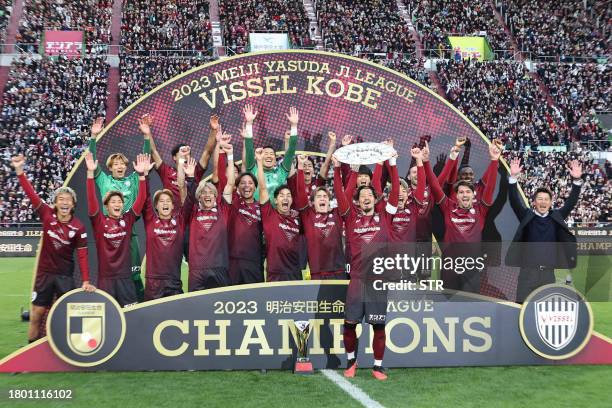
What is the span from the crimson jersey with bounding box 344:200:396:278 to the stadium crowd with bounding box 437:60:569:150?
21.6 meters

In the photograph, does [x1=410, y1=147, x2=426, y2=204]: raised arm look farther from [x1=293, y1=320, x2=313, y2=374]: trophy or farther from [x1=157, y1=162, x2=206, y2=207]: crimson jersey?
[x1=157, y1=162, x2=206, y2=207]: crimson jersey

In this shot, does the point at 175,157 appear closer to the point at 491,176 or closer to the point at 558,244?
the point at 491,176

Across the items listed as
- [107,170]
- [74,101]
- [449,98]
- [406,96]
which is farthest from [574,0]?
[107,170]

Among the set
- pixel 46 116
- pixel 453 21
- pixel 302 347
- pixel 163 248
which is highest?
pixel 453 21

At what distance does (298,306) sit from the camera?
7.05 metres

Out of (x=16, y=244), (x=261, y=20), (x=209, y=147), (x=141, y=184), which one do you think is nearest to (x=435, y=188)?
(x=209, y=147)

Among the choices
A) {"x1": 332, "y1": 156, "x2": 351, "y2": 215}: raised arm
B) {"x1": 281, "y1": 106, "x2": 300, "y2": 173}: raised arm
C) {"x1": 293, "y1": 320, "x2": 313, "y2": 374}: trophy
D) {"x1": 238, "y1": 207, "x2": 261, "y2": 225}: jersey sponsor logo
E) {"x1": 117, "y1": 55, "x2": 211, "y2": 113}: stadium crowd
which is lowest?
{"x1": 293, "y1": 320, "x2": 313, "y2": 374}: trophy

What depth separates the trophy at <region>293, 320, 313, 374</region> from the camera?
6.91 meters

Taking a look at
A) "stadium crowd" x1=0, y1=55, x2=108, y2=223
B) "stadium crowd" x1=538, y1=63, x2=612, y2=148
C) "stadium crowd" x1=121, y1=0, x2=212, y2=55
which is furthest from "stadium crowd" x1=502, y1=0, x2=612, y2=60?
"stadium crowd" x1=0, y1=55, x2=108, y2=223

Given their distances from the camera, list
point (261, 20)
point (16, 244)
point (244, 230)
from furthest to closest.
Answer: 1. point (261, 20)
2. point (16, 244)
3. point (244, 230)

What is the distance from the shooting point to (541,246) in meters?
7.43

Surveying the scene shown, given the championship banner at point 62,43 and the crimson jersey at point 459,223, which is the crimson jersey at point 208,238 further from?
the championship banner at point 62,43

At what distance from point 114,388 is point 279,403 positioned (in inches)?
61.7

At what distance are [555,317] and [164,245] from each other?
4.07 meters
